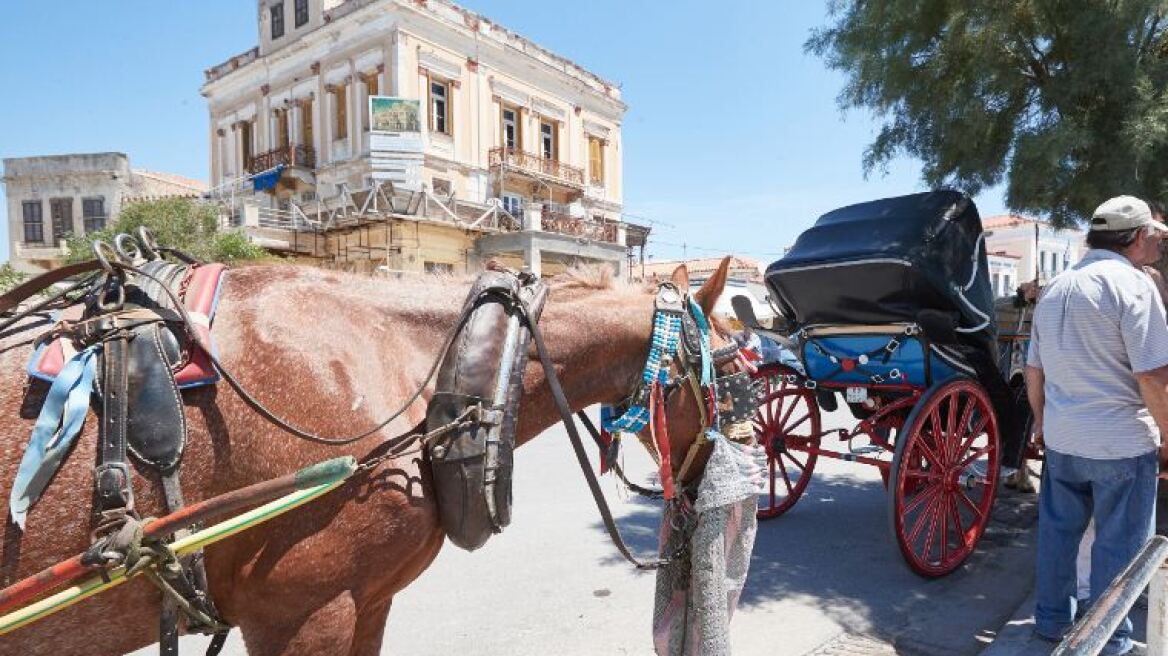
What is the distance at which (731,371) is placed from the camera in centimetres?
215

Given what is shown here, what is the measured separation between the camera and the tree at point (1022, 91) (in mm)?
4422

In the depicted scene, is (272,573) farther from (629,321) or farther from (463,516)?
(629,321)

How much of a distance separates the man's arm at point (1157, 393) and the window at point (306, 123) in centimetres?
2444

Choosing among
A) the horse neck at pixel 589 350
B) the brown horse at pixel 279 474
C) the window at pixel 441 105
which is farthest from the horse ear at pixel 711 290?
the window at pixel 441 105

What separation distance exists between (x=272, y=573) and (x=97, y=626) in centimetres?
38

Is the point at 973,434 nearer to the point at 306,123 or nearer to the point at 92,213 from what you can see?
the point at 306,123

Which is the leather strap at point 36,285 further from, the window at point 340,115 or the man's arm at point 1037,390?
the window at point 340,115

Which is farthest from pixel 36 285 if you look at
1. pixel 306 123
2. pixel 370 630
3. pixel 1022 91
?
pixel 306 123

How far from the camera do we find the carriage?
415cm

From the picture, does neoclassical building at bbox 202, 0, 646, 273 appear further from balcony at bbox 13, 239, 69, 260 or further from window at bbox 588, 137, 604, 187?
balcony at bbox 13, 239, 69, 260

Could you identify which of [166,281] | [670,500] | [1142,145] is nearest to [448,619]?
[670,500]

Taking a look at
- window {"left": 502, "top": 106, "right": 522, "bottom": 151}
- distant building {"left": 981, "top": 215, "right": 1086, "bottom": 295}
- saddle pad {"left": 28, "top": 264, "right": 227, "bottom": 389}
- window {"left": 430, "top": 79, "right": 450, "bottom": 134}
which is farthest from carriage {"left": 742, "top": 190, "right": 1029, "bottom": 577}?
distant building {"left": 981, "top": 215, "right": 1086, "bottom": 295}

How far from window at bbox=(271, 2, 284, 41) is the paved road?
79.9ft

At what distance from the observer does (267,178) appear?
22484mm
